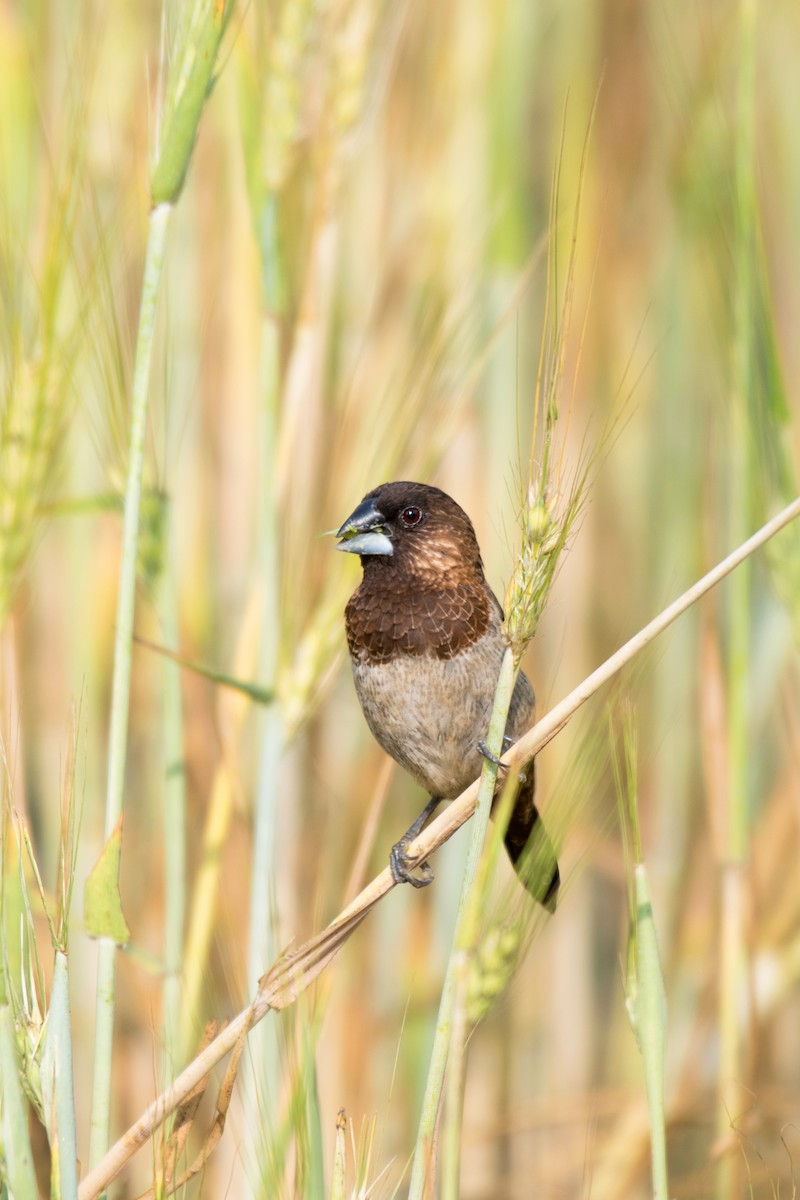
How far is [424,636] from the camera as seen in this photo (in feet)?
7.15

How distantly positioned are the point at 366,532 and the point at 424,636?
19cm

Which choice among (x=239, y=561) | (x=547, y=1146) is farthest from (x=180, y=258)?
(x=547, y=1146)

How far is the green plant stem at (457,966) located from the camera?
1296 mm

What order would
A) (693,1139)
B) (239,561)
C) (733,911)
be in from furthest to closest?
1. (239,561)
2. (693,1139)
3. (733,911)

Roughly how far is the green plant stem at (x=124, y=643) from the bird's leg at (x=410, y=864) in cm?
35

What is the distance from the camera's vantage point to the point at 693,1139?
2854mm

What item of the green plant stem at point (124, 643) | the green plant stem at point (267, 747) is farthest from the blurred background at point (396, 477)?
the green plant stem at point (124, 643)

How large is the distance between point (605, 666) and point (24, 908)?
662 millimetres

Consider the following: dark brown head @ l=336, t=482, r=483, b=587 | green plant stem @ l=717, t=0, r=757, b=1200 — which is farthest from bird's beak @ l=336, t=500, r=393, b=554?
green plant stem @ l=717, t=0, r=757, b=1200

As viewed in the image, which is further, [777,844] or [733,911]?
[777,844]

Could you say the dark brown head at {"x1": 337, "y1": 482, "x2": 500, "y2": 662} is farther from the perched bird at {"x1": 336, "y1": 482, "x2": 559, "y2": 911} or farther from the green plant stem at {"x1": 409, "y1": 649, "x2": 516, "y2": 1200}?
the green plant stem at {"x1": 409, "y1": 649, "x2": 516, "y2": 1200}

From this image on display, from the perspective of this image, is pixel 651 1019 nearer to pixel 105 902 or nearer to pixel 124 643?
pixel 105 902

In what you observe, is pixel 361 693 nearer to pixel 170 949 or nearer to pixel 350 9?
pixel 170 949

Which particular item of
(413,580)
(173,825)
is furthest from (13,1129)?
(413,580)
